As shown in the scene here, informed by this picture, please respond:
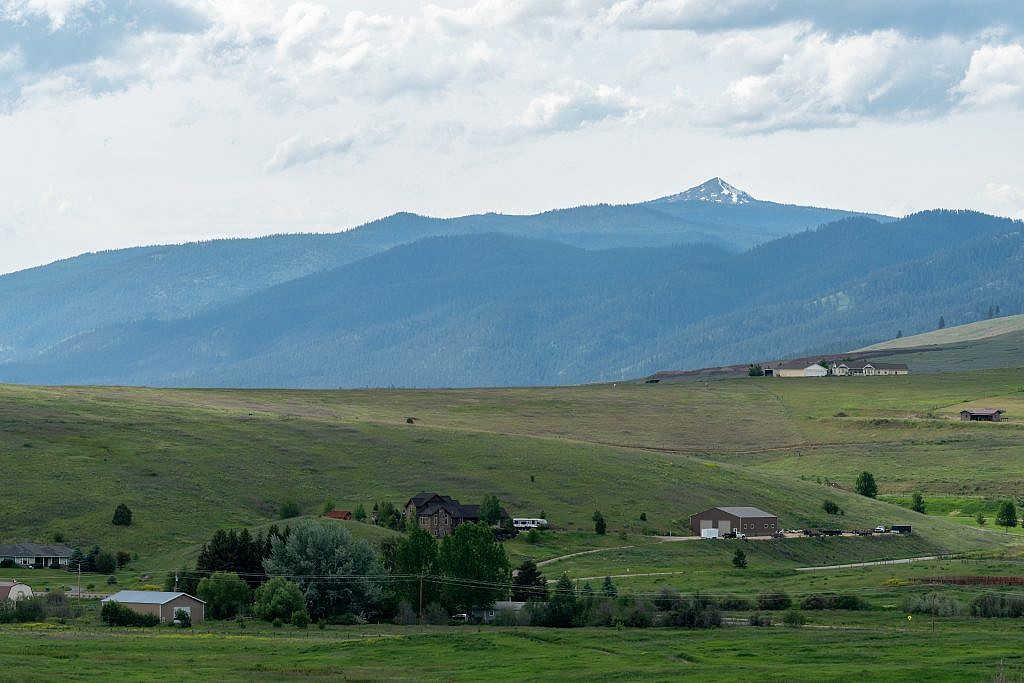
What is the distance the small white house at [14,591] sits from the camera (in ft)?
349

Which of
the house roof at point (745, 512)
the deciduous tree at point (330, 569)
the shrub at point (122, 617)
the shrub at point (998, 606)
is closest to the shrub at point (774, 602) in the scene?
the shrub at point (998, 606)

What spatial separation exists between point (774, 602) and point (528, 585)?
1605cm

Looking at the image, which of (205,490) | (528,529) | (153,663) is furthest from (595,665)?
(205,490)

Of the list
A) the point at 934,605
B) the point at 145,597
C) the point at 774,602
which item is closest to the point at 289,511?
the point at 145,597

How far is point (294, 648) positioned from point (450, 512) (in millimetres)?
56773

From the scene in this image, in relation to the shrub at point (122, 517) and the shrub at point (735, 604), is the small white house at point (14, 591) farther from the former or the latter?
the shrub at point (735, 604)

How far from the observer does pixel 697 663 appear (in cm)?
8075

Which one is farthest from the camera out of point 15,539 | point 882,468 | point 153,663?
point 882,468

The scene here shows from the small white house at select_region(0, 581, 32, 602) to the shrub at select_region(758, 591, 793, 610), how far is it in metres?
46.4

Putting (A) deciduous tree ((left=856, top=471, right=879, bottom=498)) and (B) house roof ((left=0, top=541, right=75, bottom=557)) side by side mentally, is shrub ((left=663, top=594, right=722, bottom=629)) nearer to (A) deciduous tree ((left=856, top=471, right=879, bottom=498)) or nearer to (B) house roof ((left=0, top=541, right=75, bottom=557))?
(B) house roof ((left=0, top=541, right=75, bottom=557))

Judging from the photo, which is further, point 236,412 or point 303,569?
point 236,412

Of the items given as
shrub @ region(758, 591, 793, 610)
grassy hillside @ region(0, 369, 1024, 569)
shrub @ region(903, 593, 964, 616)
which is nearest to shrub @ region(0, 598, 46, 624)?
Result: grassy hillside @ region(0, 369, 1024, 569)

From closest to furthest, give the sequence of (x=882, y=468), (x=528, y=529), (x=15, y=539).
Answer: (x=15, y=539) < (x=528, y=529) < (x=882, y=468)

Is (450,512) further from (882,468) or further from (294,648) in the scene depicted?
(882,468)
